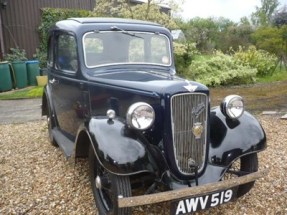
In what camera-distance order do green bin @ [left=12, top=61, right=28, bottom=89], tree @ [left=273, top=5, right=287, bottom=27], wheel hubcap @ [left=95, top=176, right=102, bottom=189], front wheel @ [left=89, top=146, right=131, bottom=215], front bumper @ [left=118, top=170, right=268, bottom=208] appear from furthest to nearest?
tree @ [left=273, top=5, right=287, bottom=27], green bin @ [left=12, top=61, right=28, bottom=89], wheel hubcap @ [left=95, top=176, right=102, bottom=189], front wheel @ [left=89, top=146, right=131, bottom=215], front bumper @ [left=118, top=170, right=268, bottom=208]

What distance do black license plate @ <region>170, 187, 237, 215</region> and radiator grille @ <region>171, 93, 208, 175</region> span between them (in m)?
0.29

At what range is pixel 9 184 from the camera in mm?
3736

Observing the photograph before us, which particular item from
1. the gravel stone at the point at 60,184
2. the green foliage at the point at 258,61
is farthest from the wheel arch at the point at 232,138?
the green foliage at the point at 258,61

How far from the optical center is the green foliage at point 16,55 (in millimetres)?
11352

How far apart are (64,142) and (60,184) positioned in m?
0.65

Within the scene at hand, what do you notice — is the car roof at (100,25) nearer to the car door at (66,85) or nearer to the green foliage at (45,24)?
the car door at (66,85)

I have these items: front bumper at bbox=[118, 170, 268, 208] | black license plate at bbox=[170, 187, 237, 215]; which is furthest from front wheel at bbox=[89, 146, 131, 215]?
black license plate at bbox=[170, 187, 237, 215]

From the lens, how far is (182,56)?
37.5 ft

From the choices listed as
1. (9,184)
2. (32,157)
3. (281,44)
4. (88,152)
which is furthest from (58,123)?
(281,44)

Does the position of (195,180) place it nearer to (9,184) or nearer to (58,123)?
(9,184)

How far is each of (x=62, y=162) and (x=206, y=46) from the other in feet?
59.5

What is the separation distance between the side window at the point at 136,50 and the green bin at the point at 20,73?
25.4ft

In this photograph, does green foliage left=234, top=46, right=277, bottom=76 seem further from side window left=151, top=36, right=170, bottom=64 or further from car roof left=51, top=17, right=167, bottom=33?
car roof left=51, top=17, right=167, bottom=33

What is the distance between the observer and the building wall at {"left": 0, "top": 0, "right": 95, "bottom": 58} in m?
11.9
